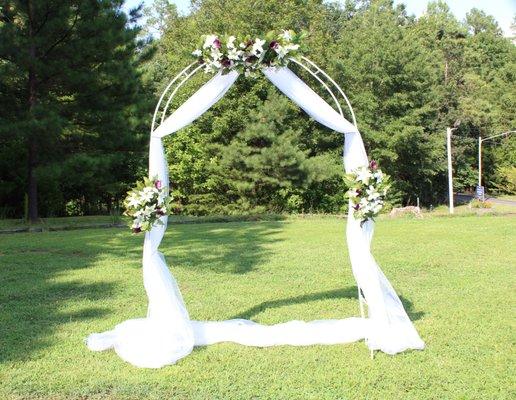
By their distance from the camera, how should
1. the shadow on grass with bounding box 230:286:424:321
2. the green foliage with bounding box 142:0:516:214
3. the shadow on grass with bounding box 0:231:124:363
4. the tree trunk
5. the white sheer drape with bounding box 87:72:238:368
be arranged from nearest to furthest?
1. the white sheer drape with bounding box 87:72:238:368
2. the shadow on grass with bounding box 0:231:124:363
3. the shadow on grass with bounding box 230:286:424:321
4. the tree trunk
5. the green foliage with bounding box 142:0:516:214

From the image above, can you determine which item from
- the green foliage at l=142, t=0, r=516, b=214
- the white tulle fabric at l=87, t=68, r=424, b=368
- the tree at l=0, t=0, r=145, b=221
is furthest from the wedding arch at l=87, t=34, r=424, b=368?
the green foliage at l=142, t=0, r=516, b=214

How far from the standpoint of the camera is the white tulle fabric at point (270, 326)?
5355mm

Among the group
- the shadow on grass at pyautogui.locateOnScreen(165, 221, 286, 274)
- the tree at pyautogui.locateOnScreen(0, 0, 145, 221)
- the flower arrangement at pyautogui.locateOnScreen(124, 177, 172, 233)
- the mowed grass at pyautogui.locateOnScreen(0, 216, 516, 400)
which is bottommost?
the mowed grass at pyautogui.locateOnScreen(0, 216, 516, 400)

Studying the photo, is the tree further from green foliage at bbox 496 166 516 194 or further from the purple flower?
green foliage at bbox 496 166 516 194

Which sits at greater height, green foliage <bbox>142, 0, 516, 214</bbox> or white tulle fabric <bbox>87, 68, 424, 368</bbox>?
green foliage <bbox>142, 0, 516, 214</bbox>

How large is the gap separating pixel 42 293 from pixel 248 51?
464cm

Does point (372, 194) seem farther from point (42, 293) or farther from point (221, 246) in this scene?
point (221, 246)

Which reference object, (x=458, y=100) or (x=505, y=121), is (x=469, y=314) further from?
(x=505, y=121)

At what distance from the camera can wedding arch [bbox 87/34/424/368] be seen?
17.6ft

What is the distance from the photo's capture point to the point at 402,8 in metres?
48.6

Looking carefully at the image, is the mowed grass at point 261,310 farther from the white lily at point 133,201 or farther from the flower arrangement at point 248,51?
the flower arrangement at point 248,51

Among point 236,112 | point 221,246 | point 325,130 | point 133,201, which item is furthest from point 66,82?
point 325,130

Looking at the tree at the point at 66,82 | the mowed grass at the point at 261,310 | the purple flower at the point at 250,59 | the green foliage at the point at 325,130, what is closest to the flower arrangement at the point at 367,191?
the mowed grass at the point at 261,310

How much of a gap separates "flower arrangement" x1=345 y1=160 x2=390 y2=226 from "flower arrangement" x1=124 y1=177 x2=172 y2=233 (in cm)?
183
